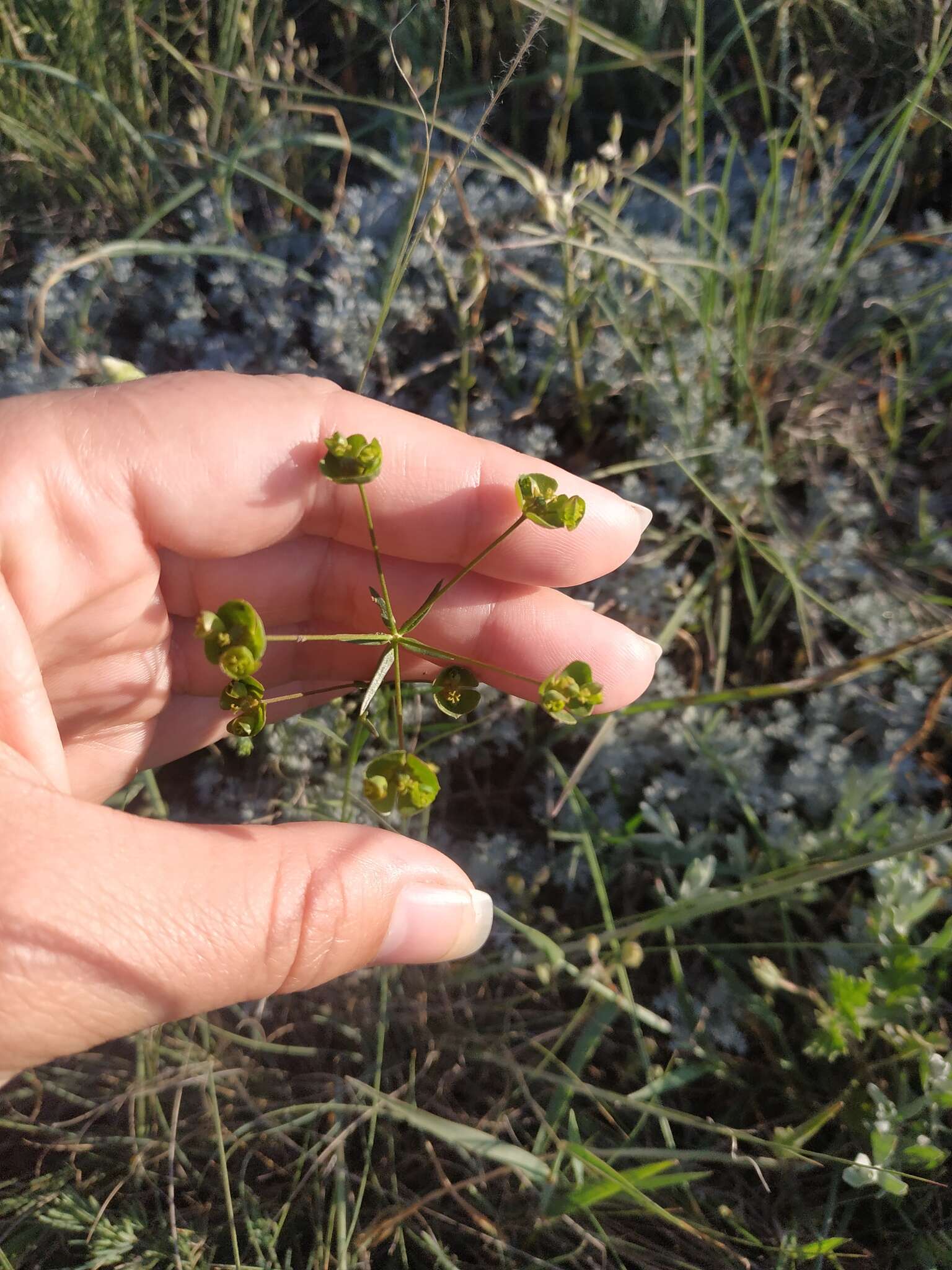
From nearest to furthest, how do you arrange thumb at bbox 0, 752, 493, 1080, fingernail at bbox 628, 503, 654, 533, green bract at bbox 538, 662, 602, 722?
thumb at bbox 0, 752, 493, 1080 < green bract at bbox 538, 662, 602, 722 < fingernail at bbox 628, 503, 654, 533

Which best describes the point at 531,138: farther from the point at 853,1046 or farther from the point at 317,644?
the point at 853,1046

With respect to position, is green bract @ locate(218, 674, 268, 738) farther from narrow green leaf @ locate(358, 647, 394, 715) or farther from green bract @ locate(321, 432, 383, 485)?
green bract @ locate(321, 432, 383, 485)

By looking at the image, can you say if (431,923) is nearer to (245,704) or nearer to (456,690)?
(456,690)

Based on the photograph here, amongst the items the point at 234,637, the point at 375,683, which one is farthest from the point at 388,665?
the point at 234,637

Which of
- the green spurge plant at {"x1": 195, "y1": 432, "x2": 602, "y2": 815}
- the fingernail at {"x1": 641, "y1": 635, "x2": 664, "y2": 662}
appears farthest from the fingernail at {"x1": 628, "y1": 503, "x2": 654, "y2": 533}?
the green spurge plant at {"x1": 195, "y1": 432, "x2": 602, "y2": 815}

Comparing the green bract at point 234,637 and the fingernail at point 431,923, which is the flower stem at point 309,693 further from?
the fingernail at point 431,923

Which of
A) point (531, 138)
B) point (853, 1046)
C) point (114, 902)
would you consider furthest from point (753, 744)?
point (531, 138)

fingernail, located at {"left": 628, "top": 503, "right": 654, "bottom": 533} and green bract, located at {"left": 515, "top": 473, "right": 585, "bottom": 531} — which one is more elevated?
green bract, located at {"left": 515, "top": 473, "right": 585, "bottom": 531}
